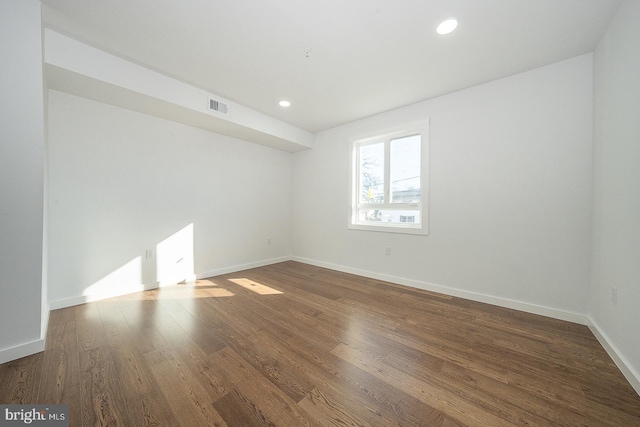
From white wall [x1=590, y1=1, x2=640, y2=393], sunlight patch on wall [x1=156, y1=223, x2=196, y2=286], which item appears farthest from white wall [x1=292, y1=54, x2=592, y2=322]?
sunlight patch on wall [x1=156, y1=223, x2=196, y2=286]

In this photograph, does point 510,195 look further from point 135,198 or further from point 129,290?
point 129,290

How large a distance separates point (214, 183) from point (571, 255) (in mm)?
4747

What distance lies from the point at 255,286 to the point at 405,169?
9.48 feet

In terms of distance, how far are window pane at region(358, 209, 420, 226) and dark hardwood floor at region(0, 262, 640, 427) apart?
130cm

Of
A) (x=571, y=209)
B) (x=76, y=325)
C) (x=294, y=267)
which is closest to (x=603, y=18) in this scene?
(x=571, y=209)

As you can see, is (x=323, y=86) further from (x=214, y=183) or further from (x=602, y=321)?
(x=602, y=321)

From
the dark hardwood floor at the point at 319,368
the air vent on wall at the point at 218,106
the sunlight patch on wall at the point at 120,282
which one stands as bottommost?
the dark hardwood floor at the point at 319,368

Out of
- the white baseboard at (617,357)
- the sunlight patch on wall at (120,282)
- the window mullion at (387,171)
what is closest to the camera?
the white baseboard at (617,357)

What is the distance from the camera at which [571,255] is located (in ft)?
7.50

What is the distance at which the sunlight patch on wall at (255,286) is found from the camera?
3061 millimetres

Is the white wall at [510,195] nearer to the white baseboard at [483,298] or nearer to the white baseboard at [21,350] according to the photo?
the white baseboard at [483,298]

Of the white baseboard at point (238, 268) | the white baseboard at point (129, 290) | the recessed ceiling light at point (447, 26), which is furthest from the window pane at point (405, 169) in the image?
the white baseboard at point (129, 290)

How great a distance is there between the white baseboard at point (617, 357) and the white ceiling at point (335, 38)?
2605 mm

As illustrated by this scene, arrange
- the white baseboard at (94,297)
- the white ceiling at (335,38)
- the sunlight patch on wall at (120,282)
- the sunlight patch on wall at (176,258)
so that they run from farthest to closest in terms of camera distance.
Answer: the sunlight patch on wall at (176,258)
the sunlight patch on wall at (120,282)
the white baseboard at (94,297)
the white ceiling at (335,38)
